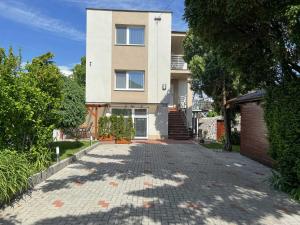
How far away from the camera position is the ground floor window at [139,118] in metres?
25.5

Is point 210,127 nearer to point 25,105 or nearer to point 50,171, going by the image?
point 50,171

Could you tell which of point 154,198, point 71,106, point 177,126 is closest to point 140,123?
point 177,126

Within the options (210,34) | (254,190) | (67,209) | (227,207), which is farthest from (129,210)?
(210,34)

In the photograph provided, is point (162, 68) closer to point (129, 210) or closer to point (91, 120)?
point (91, 120)

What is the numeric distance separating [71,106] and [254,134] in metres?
9.14

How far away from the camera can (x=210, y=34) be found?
930 centimetres

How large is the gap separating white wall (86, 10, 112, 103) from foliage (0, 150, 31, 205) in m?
16.4

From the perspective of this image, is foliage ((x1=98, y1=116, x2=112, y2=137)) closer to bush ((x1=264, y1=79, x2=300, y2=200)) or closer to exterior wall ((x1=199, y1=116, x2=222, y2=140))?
exterior wall ((x1=199, y1=116, x2=222, y2=140))

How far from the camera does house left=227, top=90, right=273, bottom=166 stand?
45.8ft

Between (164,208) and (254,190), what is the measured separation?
10.7 ft

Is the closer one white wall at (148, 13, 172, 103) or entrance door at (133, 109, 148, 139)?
white wall at (148, 13, 172, 103)

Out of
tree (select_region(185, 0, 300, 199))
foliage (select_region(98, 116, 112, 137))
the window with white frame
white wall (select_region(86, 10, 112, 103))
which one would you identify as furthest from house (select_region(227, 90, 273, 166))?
white wall (select_region(86, 10, 112, 103))

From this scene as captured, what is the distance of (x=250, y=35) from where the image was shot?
30.1 feet

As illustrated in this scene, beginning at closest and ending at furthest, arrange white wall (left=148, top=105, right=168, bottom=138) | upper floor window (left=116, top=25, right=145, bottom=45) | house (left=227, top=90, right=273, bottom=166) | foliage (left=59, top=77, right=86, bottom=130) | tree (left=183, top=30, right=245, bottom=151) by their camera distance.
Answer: house (left=227, top=90, right=273, bottom=166) < foliage (left=59, top=77, right=86, bottom=130) < tree (left=183, top=30, right=245, bottom=151) < upper floor window (left=116, top=25, right=145, bottom=45) < white wall (left=148, top=105, right=168, bottom=138)
